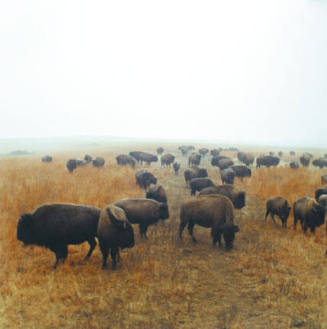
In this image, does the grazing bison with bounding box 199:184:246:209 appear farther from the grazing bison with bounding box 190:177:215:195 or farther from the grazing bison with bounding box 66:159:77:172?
the grazing bison with bounding box 66:159:77:172

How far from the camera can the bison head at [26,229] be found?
6.71 meters

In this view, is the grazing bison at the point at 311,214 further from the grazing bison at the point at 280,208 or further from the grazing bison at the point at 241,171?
the grazing bison at the point at 241,171

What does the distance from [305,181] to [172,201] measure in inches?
378

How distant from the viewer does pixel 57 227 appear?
6.82 m

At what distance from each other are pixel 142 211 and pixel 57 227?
3.26m

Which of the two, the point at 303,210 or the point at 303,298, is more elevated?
the point at 303,210

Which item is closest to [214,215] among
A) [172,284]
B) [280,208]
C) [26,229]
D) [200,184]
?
[172,284]

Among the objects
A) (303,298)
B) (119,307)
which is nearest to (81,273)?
(119,307)

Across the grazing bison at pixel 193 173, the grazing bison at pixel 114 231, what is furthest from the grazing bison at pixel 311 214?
the grazing bison at pixel 193 173

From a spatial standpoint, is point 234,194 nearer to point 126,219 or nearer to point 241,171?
point 126,219

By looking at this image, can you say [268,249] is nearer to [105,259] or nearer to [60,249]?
[105,259]

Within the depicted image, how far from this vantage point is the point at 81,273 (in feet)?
21.6

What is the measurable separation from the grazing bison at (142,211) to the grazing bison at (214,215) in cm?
96

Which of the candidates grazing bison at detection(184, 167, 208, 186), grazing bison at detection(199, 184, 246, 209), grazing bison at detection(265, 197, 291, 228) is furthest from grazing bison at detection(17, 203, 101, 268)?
grazing bison at detection(184, 167, 208, 186)
